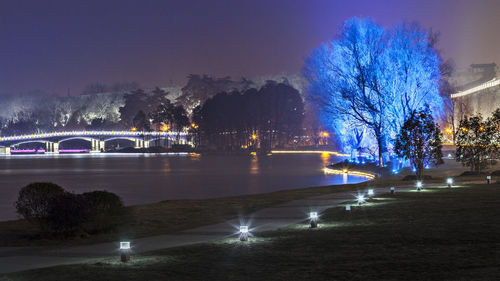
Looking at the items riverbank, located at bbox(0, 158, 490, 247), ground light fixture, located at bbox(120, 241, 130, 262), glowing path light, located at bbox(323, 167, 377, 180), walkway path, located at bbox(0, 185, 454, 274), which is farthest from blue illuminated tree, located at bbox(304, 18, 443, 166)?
ground light fixture, located at bbox(120, 241, 130, 262)

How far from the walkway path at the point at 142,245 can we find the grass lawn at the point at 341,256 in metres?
0.69

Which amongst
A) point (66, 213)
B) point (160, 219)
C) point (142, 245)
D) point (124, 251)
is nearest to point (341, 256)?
point (124, 251)

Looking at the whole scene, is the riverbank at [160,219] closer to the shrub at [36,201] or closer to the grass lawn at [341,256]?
the shrub at [36,201]

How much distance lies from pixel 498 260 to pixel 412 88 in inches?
1573

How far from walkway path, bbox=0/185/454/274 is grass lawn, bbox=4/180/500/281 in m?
0.69

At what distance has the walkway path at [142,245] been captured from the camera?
1281 centimetres

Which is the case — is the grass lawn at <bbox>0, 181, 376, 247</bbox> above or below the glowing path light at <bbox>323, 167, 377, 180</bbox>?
above

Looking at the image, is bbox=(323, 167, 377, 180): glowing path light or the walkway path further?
bbox=(323, 167, 377, 180): glowing path light

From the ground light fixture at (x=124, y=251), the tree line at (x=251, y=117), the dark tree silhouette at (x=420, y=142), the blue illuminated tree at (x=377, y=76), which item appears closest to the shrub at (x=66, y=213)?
the ground light fixture at (x=124, y=251)

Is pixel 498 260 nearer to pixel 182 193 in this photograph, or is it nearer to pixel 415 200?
pixel 415 200

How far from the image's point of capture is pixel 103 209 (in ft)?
61.6

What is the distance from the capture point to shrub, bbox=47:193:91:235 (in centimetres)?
1650

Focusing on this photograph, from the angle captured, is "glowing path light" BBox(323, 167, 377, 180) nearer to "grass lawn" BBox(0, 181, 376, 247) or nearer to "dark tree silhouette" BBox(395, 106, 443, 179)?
"dark tree silhouette" BBox(395, 106, 443, 179)

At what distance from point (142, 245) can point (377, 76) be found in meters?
39.0
